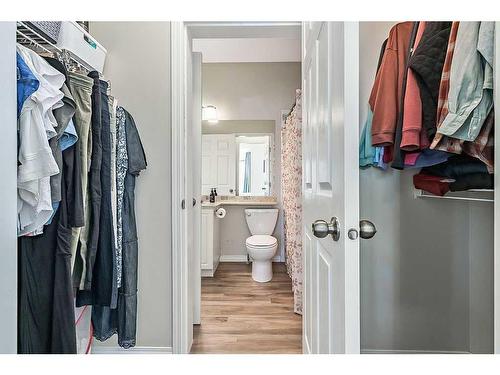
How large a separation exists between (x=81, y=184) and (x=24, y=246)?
0.27 metres

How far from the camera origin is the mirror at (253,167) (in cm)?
405

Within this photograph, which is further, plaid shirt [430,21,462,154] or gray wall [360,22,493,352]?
gray wall [360,22,493,352]

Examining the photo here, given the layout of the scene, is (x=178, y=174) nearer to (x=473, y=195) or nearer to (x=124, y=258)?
(x=124, y=258)

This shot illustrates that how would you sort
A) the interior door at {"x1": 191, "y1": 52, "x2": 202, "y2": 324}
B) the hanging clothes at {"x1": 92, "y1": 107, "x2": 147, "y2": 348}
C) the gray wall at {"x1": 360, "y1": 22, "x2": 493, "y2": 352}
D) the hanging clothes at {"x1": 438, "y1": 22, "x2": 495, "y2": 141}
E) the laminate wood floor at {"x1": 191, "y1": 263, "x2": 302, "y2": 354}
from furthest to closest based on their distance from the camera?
the interior door at {"x1": 191, "y1": 52, "x2": 202, "y2": 324} < the laminate wood floor at {"x1": 191, "y1": 263, "x2": 302, "y2": 354} < the gray wall at {"x1": 360, "y1": 22, "x2": 493, "y2": 352} < the hanging clothes at {"x1": 92, "y1": 107, "x2": 147, "y2": 348} < the hanging clothes at {"x1": 438, "y1": 22, "x2": 495, "y2": 141}

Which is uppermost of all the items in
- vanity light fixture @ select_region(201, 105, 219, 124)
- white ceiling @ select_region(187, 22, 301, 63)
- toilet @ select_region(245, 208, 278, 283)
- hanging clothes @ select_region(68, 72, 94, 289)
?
white ceiling @ select_region(187, 22, 301, 63)

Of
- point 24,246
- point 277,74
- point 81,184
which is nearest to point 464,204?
point 81,184

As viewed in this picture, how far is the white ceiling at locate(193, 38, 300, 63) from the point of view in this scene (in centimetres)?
327

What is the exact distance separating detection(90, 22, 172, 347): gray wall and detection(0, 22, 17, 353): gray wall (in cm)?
116

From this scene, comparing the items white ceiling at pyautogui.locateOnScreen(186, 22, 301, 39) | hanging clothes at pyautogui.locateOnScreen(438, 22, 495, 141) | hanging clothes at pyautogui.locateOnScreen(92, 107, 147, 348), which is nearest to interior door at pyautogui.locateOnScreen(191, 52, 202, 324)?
white ceiling at pyautogui.locateOnScreen(186, 22, 301, 39)

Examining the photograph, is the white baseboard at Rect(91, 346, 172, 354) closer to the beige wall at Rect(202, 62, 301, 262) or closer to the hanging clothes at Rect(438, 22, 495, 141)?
the hanging clothes at Rect(438, 22, 495, 141)

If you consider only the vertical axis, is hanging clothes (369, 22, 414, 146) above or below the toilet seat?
above

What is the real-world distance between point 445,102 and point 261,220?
287cm

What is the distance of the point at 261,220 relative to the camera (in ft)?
12.0

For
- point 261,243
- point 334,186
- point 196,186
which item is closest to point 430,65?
point 334,186
